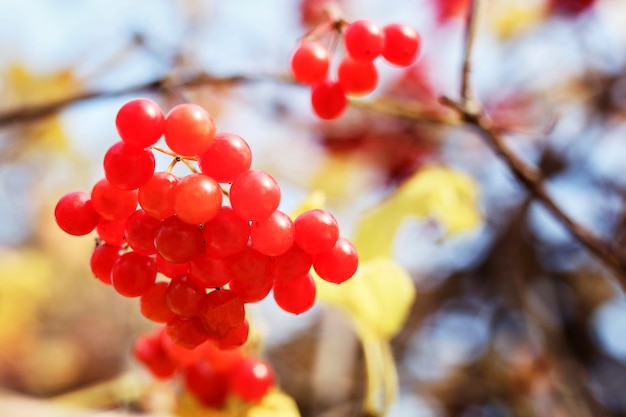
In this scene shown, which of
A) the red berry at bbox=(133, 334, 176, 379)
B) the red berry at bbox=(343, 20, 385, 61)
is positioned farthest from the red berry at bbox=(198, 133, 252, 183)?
the red berry at bbox=(133, 334, 176, 379)

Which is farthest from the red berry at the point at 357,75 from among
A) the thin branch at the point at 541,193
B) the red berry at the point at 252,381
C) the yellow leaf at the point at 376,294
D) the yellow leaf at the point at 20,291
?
the yellow leaf at the point at 20,291

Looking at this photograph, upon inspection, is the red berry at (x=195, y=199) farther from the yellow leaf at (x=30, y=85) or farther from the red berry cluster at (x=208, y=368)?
the yellow leaf at (x=30, y=85)

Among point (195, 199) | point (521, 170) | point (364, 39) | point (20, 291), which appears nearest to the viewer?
point (195, 199)

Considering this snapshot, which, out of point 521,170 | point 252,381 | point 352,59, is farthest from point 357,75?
point 252,381

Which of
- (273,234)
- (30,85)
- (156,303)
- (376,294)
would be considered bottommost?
(30,85)

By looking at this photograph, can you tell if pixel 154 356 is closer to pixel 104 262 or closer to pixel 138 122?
pixel 104 262

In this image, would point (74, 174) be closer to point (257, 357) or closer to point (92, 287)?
point (92, 287)

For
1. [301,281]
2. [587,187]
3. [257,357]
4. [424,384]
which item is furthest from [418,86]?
[301,281]
